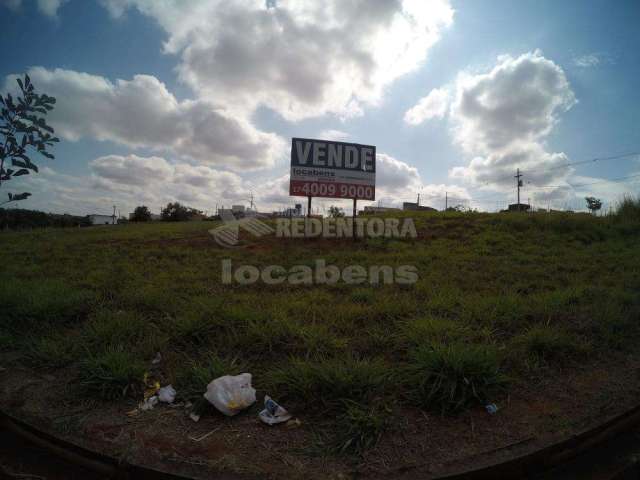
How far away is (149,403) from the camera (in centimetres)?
206

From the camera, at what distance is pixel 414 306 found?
11.5 ft

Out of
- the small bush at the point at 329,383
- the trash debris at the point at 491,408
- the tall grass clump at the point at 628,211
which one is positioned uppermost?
the tall grass clump at the point at 628,211

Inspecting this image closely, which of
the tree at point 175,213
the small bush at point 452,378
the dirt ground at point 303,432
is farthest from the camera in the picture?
the tree at point 175,213

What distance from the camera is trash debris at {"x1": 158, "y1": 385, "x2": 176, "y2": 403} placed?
2108 mm

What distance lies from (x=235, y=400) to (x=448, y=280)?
3844 mm

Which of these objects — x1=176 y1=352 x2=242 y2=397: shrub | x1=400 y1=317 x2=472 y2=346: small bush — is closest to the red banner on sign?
x1=400 y1=317 x2=472 y2=346: small bush

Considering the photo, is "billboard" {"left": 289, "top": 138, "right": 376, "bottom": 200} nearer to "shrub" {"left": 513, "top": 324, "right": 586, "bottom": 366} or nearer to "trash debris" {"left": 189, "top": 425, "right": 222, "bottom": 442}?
"shrub" {"left": 513, "top": 324, "right": 586, "bottom": 366}

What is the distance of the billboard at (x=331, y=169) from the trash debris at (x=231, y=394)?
273 inches

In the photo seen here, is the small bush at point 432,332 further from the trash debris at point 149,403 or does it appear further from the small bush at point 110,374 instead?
the small bush at point 110,374

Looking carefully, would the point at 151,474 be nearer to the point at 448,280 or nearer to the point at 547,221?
the point at 448,280

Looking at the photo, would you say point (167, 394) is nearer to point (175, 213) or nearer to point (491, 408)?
point (491, 408)

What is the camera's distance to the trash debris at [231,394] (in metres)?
1.93

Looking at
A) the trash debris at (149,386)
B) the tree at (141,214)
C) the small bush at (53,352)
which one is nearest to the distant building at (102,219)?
the tree at (141,214)

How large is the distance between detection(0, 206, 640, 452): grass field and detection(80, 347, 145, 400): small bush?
0.03 feet
